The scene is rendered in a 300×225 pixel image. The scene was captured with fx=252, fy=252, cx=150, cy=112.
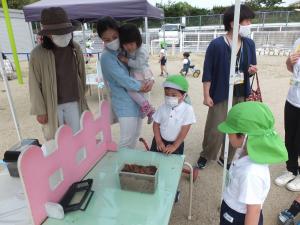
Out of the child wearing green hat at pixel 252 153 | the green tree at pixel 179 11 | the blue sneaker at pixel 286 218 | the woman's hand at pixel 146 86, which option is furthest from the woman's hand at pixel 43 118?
the green tree at pixel 179 11

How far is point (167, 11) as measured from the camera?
30.5m

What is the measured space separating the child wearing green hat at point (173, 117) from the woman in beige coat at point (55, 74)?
32.3 inches

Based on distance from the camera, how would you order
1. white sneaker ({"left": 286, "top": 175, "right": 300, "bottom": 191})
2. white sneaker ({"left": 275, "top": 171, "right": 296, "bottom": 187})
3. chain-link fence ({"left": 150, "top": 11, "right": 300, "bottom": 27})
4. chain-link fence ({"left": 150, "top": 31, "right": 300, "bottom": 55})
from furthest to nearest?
chain-link fence ({"left": 150, "top": 11, "right": 300, "bottom": 27}) < chain-link fence ({"left": 150, "top": 31, "right": 300, "bottom": 55}) < white sneaker ({"left": 275, "top": 171, "right": 296, "bottom": 187}) < white sneaker ({"left": 286, "top": 175, "right": 300, "bottom": 191})

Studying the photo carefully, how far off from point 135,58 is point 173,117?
2.10 feet

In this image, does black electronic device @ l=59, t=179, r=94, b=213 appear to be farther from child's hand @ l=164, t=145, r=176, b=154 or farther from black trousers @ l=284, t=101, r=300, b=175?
black trousers @ l=284, t=101, r=300, b=175

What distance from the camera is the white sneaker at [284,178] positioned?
266 cm

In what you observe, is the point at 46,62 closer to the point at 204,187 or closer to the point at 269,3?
the point at 204,187

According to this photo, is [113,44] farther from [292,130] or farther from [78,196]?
[292,130]

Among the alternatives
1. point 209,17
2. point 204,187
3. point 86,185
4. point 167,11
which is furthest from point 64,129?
point 167,11

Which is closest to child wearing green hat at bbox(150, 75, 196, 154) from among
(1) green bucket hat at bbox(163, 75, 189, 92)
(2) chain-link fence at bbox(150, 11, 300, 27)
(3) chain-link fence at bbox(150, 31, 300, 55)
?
(1) green bucket hat at bbox(163, 75, 189, 92)

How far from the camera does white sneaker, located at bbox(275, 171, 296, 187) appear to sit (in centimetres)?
266

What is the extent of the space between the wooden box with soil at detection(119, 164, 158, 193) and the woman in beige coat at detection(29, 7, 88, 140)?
42.0 inches

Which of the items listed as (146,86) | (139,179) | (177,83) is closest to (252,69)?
(177,83)

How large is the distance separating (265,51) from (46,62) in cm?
1469
